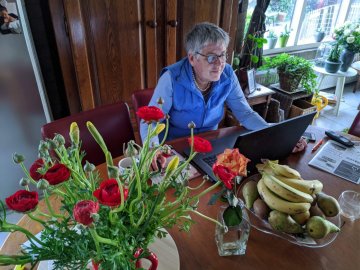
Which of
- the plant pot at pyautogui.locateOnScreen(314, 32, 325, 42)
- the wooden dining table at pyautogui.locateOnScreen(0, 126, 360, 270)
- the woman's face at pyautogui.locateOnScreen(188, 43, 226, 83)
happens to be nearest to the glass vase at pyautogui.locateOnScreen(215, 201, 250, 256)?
the wooden dining table at pyautogui.locateOnScreen(0, 126, 360, 270)

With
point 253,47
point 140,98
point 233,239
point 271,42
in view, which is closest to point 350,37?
point 271,42

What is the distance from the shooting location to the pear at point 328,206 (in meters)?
0.84

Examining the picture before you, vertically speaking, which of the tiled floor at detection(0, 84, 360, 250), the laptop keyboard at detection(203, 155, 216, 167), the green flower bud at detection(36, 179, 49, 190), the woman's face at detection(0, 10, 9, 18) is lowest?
the tiled floor at detection(0, 84, 360, 250)

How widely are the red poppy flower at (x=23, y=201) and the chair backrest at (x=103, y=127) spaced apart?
725 millimetres

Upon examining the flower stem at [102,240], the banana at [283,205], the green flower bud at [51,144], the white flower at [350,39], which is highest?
the green flower bud at [51,144]

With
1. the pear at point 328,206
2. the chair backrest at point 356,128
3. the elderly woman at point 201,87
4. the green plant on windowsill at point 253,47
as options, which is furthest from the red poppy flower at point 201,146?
the green plant on windowsill at point 253,47

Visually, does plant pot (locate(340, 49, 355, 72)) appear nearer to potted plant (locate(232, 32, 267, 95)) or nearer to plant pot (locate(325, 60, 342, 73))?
plant pot (locate(325, 60, 342, 73))

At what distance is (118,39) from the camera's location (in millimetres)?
1756

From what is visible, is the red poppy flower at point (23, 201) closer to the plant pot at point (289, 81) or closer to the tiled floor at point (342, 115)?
the plant pot at point (289, 81)

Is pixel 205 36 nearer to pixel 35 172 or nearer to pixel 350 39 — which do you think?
pixel 35 172

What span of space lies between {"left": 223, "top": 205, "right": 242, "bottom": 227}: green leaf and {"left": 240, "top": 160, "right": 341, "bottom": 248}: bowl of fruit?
0.16m

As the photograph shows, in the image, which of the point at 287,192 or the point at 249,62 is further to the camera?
the point at 249,62

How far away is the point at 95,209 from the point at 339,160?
45.4 inches

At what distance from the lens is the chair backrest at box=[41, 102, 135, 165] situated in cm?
118
